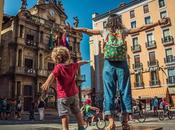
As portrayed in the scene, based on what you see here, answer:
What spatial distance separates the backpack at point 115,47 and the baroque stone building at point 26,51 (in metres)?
25.4

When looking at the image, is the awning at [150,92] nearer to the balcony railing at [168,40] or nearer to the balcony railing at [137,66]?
the balcony railing at [137,66]

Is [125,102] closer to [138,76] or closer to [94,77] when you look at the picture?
[138,76]

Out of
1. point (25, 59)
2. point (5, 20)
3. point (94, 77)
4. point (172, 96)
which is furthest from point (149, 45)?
point (5, 20)

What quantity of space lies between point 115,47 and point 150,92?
3351 cm

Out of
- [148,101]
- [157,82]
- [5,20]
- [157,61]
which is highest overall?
[5,20]

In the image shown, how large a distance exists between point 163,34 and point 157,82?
22.6ft

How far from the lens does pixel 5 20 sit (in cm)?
3444

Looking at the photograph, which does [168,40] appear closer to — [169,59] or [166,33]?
[166,33]

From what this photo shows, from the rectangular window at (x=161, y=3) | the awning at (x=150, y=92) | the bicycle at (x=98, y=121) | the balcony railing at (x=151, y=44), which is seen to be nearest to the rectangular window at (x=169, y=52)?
the balcony railing at (x=151, y=44)

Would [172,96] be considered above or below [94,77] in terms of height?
below

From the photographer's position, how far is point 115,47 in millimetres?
4270

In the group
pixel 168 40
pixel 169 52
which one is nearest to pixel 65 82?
pixel 169 52

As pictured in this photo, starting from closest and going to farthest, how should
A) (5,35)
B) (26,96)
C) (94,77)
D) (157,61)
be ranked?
(26,96)
(5,35)
(157,61)
(94,77)

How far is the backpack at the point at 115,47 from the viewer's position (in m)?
4.22
